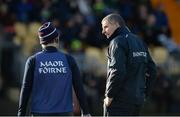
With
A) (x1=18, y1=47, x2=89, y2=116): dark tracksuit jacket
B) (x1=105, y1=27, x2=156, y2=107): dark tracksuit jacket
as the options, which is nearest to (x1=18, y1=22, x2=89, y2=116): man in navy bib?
(x1=18, y1=47, x2=89, y2=116): dark tracksuit jacket

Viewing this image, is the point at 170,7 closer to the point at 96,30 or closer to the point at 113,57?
the point at 96,30

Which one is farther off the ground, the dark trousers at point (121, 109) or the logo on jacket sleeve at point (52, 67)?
the logo on jacket sleeve at point (52, 67)

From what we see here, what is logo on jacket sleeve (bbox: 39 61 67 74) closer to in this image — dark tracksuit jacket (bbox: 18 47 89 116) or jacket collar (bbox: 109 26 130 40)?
dark tracksuit jacket (bbox: 18 47 89 116)

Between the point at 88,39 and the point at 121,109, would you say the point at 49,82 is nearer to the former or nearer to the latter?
the point at 121,109

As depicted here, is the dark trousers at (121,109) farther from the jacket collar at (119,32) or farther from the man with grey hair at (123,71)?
the jacket collar at (119,32)

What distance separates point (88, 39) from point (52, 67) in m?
10.0

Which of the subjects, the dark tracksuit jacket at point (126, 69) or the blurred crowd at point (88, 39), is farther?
the blurred crowd at point (88, 39)

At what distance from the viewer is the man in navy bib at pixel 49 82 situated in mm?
7762

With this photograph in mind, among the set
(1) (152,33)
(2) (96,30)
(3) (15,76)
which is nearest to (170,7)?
(1) (152,33)

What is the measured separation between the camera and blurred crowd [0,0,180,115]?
53.4 feet

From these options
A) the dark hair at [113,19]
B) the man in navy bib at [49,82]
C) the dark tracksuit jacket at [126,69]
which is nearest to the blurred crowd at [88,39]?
the dark tracksuit jacket at [126,69]

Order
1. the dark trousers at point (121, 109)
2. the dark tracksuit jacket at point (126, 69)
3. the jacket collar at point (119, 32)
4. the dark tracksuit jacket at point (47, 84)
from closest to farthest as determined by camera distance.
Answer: the dark tracksuit jacket at point (47, 84), the dark tracksuit jacket at point (126, 69), the dark trousers at point (121, 109), the jacket collar at point (119, 32)

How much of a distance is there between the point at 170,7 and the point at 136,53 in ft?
34.6

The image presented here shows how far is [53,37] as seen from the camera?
789cm
